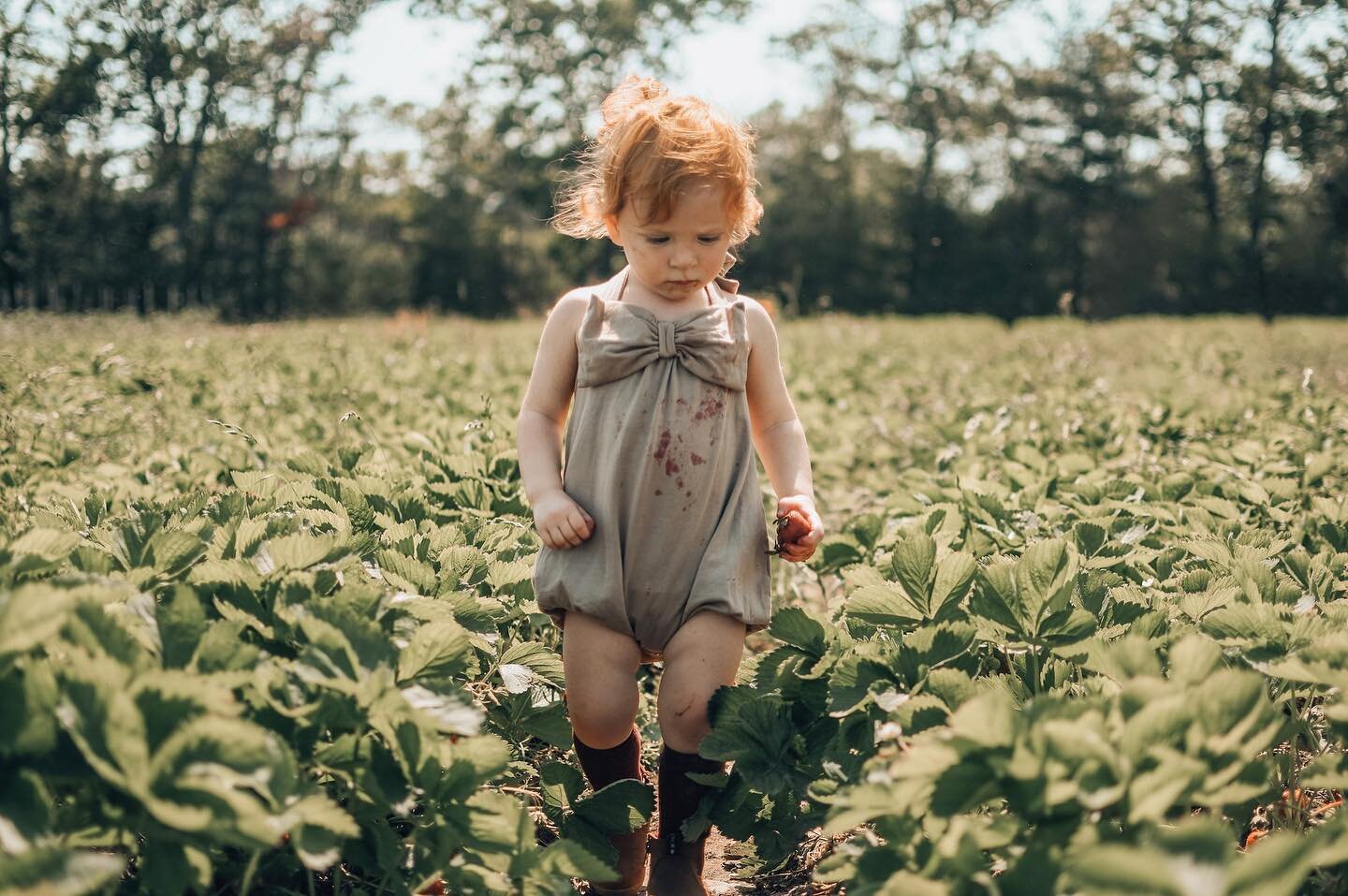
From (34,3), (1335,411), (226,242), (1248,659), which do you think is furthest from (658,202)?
(226,242)

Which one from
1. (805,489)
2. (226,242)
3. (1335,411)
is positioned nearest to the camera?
(805,489)

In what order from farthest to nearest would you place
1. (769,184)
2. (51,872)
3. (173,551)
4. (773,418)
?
(769,184) < (773,418) < (173,551) < (51,872)

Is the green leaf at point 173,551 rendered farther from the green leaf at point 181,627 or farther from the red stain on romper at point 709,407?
the red stain on romper at point 709,407

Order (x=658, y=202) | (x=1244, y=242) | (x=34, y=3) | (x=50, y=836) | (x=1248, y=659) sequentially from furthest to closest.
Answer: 1. (x=1244, y=242)
2. (x=34, y=3)
3. (x=658, y=202)
4. (x=1248, y=659)
5. (x=50, y=836)

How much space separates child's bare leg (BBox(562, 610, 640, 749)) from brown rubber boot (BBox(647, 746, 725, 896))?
15cm

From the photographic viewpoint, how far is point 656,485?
238 centimetres

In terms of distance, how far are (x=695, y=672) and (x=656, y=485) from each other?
0.40 m

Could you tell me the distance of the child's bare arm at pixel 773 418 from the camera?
2562 millimetres

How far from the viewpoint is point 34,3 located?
769 inches

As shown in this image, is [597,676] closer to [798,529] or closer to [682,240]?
[798,529]

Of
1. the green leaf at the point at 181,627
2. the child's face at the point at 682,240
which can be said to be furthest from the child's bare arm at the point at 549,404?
the green leaf at the point at 181,627

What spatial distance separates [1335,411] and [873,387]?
3.07 m

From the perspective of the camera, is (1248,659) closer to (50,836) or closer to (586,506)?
(586,506)

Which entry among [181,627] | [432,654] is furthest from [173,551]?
[432,654]
